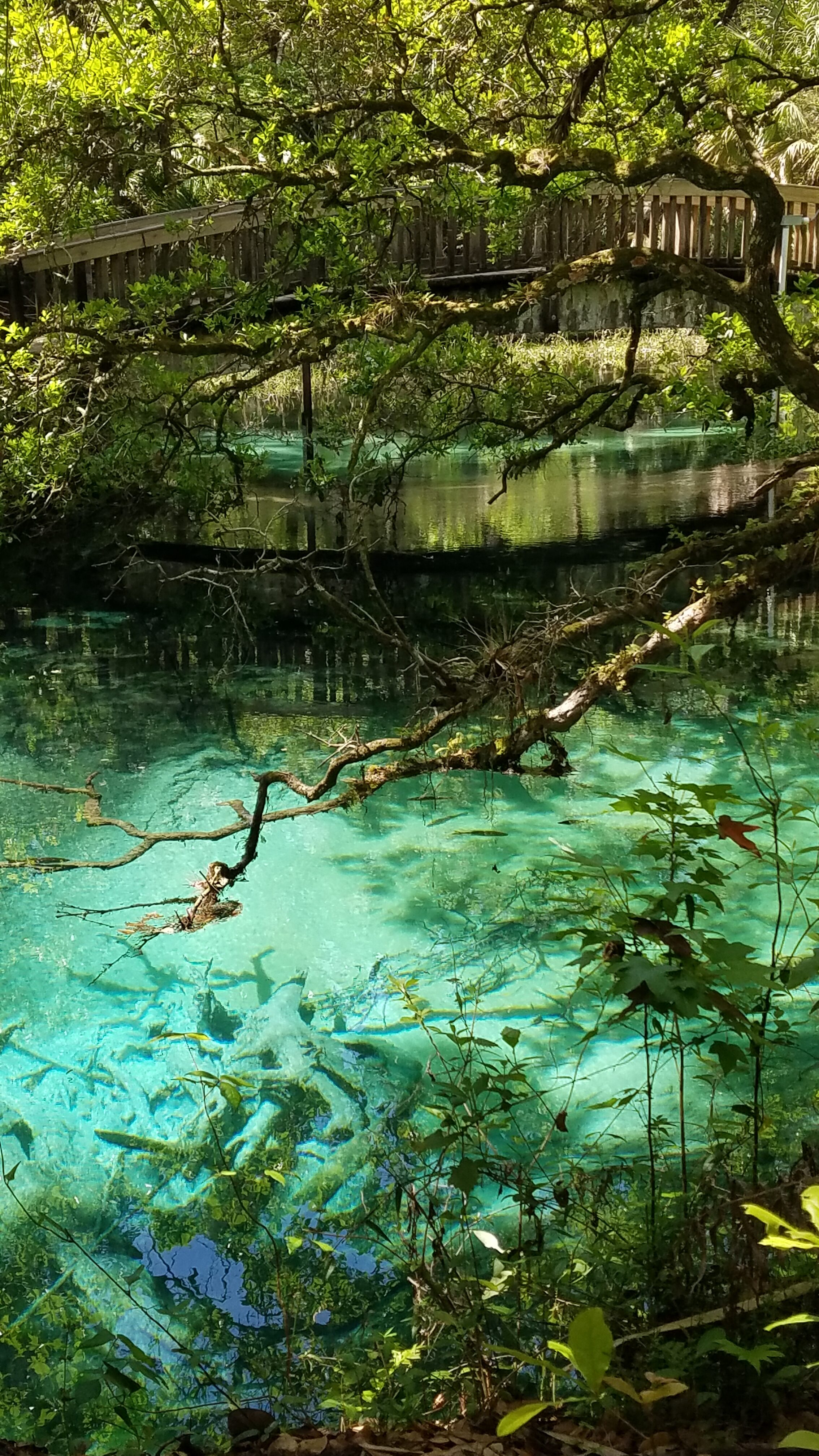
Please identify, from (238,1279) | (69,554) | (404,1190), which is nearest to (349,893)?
(238,1279)

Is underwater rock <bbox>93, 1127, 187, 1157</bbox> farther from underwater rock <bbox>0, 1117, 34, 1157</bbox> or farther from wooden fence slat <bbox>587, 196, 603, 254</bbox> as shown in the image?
wooden fence slat <bbox>587, 196, 603, 254</bbox>

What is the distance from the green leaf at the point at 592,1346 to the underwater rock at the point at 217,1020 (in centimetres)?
252

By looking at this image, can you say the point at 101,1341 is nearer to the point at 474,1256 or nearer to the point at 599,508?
the point at 474,1256

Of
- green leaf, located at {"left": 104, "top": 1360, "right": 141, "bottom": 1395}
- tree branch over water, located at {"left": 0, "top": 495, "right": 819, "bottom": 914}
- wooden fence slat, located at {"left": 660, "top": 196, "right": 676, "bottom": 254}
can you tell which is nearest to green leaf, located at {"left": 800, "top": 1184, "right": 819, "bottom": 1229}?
green leaf, located at {"left": 104, "top": 1360, "right": 141, "bottom": 1395}

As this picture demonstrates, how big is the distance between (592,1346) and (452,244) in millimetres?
10755

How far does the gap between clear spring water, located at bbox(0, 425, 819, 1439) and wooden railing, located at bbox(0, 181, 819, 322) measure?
324 centimetres

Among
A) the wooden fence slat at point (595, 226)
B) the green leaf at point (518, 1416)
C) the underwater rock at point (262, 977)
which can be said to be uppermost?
the wooden fence slat at point (595, 226)

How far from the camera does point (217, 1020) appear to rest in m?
4.01

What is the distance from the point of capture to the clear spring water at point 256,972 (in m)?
2.91

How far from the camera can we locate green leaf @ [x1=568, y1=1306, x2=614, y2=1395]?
146 centimetres

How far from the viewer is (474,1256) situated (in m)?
2.32

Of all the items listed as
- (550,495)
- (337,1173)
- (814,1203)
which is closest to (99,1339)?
(337,1173)

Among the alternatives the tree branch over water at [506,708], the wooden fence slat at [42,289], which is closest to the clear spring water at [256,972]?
the tree branch over water at [506,708]

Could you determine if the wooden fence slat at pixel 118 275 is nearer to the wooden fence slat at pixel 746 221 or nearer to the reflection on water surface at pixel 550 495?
the reflection on water surface at pixel 550 495
